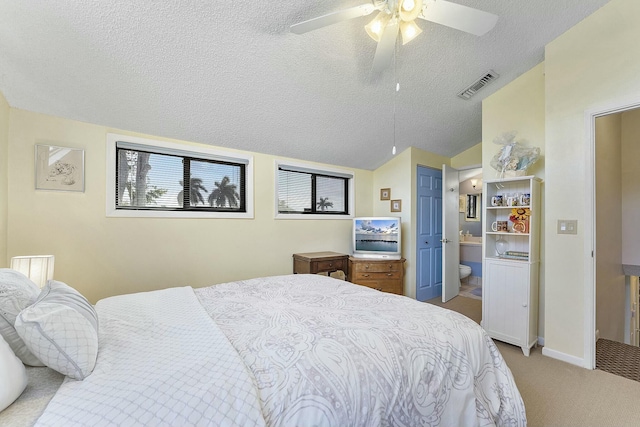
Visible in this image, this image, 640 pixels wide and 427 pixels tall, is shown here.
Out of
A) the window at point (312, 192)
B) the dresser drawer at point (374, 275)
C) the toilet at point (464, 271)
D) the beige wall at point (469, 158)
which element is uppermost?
the beige wall at point (469, 158)

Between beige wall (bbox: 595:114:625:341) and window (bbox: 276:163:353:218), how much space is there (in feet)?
9.11

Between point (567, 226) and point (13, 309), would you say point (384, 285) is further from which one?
point (13, 309)

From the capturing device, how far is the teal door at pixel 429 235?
13.4ft

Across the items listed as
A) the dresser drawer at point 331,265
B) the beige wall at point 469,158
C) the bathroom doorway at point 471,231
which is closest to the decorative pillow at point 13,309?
the dresser drawer at point 331,265

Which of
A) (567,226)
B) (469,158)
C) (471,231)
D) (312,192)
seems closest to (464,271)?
(471,231)

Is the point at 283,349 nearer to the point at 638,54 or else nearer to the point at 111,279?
the point at 111,279

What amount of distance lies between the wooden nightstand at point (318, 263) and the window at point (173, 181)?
0.87 metres

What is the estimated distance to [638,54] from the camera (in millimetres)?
1986

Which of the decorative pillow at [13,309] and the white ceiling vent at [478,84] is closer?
the decorative pillow at [13,309]

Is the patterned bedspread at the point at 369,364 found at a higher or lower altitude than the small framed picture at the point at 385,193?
lower

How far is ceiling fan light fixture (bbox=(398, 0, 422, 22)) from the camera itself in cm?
146

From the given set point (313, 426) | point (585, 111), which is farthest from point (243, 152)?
point (585, 111)

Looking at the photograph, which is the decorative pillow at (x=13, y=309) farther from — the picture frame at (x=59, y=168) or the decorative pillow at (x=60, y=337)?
the picture frame at (x=59, y=168)

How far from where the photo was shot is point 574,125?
2.26 m
